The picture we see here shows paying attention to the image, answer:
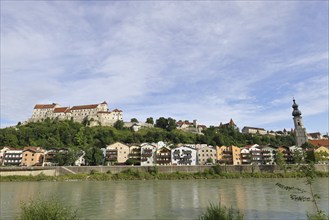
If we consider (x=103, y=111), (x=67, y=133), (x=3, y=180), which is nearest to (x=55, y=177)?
(x=3, y=180)

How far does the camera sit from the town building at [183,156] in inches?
2692

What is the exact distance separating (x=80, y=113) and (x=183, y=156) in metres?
54.4

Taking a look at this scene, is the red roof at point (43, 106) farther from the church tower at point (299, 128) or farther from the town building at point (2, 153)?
the church tower at point (299, 128)

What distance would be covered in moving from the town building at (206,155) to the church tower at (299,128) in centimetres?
4035

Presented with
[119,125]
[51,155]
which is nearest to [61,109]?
[119,125]

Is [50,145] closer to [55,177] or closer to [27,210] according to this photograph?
[55,177]

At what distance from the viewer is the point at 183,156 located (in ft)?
226

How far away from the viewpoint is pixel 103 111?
10681 cm

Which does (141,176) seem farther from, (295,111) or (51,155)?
(295,111)

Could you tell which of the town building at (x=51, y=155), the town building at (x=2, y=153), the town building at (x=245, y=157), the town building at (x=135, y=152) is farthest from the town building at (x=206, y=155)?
the town building at (x=2, y=153)

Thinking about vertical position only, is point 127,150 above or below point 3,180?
above

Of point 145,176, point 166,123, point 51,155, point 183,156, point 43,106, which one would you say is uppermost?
point 43,106

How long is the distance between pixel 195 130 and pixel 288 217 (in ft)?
306

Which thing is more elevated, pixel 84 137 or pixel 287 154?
pixel 84 137
